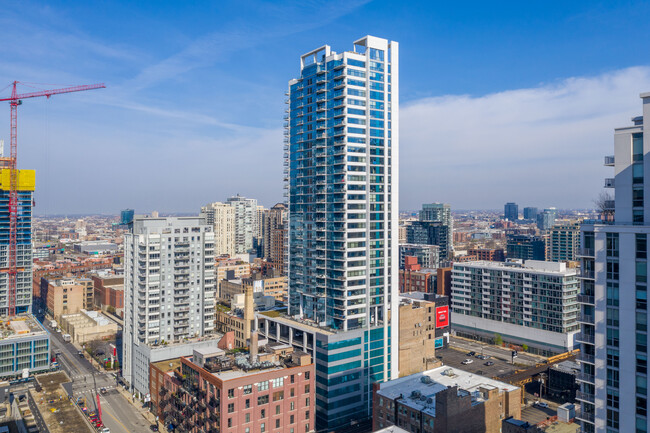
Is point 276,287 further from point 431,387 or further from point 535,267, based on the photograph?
point 431,387

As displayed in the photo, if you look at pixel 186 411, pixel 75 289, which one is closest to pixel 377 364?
pixel 186 411

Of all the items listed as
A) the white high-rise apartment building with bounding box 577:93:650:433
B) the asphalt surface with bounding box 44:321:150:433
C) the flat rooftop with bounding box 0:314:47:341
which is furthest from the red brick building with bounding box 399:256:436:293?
the white high-rise apartment building with bounding box 577:93:650:433

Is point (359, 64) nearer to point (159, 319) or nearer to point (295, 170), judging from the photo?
point (295, 170)

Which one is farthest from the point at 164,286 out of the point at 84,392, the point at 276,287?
the point at 276,287

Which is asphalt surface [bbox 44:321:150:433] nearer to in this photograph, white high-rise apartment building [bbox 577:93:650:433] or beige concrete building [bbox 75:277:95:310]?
beige concrete building [bbox 75:277:95:310]

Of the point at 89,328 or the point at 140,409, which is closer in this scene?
the point at 140,409

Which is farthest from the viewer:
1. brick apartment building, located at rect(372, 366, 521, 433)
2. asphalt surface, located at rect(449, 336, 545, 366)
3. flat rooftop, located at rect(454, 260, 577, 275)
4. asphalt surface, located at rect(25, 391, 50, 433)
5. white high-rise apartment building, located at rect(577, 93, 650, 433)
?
flat rooftop, located at rect(454, 260, 577, 275)
